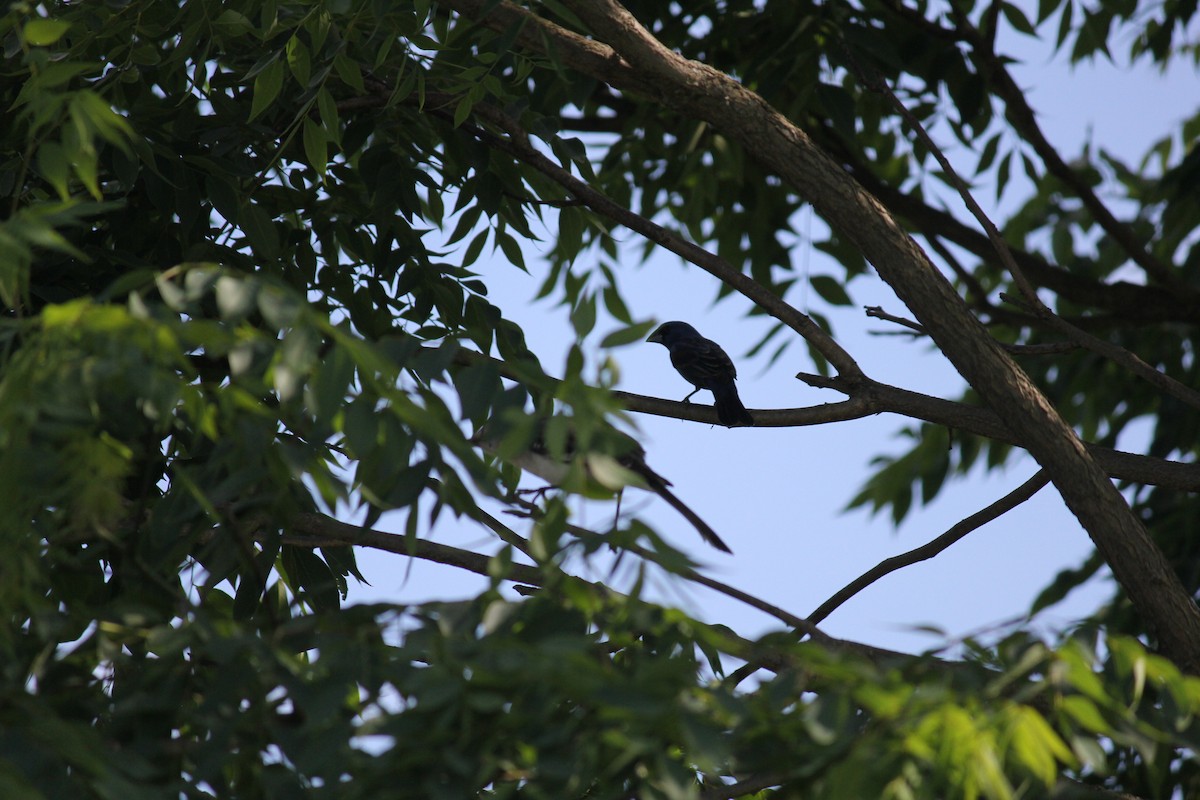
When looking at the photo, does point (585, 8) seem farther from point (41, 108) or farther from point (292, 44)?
point (41, 108)

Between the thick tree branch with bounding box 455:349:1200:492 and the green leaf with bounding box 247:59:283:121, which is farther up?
the green leaf with bounding box 247:59:283:121

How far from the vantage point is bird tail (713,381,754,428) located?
489cm

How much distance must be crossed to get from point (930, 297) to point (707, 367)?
2.74 metres

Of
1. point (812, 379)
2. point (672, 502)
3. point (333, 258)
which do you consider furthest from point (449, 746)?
point (333, 258)

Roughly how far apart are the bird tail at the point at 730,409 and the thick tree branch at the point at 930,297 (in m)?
0.87

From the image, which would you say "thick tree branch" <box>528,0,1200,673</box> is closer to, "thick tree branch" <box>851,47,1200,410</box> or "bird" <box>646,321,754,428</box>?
"thick tree branch" <box>851,47,1200,410</box>

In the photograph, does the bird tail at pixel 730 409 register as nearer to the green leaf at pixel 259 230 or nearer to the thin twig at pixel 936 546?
the thin twig at pixel 936 546

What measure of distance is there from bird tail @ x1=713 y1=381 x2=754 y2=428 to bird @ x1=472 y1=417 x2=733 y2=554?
1.18 m

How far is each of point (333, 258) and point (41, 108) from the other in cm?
211

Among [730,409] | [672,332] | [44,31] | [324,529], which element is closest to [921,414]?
[730,409]

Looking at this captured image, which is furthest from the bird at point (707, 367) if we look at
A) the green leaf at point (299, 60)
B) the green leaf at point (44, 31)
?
the green leaf at point (44, 31)

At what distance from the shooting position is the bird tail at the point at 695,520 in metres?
3.33

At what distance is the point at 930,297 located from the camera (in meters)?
4.08

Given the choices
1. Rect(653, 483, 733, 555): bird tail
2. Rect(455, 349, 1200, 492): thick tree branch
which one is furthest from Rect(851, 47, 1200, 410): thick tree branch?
Rect(653, 483, 733, 555): bird tail
